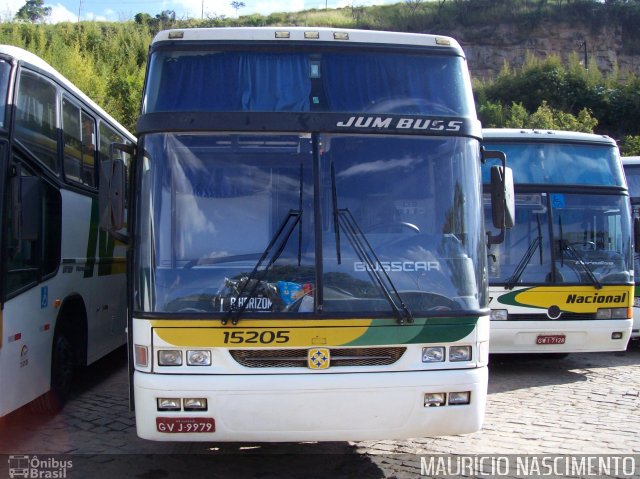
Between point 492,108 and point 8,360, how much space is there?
37.7 m

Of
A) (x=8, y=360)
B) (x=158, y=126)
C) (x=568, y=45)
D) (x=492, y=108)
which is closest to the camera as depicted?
(x=158, y=126)

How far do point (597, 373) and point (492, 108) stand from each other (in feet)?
106

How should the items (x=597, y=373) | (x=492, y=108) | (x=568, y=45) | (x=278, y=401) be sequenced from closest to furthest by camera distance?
(x=278, y=401)
(x=597, y=373)
(x=492, y=108)
(x=568, y=45)

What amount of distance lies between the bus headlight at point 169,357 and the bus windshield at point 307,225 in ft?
0.91

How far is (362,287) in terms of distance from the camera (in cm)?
484

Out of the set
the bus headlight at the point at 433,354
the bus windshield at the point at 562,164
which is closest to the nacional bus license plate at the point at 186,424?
the bus headlight at the point at 433,354

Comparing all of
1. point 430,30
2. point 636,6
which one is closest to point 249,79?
point 430,30

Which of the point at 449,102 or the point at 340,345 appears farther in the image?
the point at 449,102

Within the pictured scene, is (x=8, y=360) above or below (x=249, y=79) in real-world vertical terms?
below

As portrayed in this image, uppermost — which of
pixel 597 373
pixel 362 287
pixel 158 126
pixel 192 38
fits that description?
pixel 192 38

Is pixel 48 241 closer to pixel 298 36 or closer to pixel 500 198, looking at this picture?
pixel 298 36

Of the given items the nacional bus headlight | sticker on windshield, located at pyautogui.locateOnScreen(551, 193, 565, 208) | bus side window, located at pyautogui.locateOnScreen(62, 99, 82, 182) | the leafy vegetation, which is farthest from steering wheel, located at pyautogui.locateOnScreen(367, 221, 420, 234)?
the leafy vegetation

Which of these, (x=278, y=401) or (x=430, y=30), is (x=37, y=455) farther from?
(x=430, y=30)

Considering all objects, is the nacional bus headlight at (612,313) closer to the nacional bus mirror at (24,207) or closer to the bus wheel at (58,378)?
the bus wheel at (58,378)
